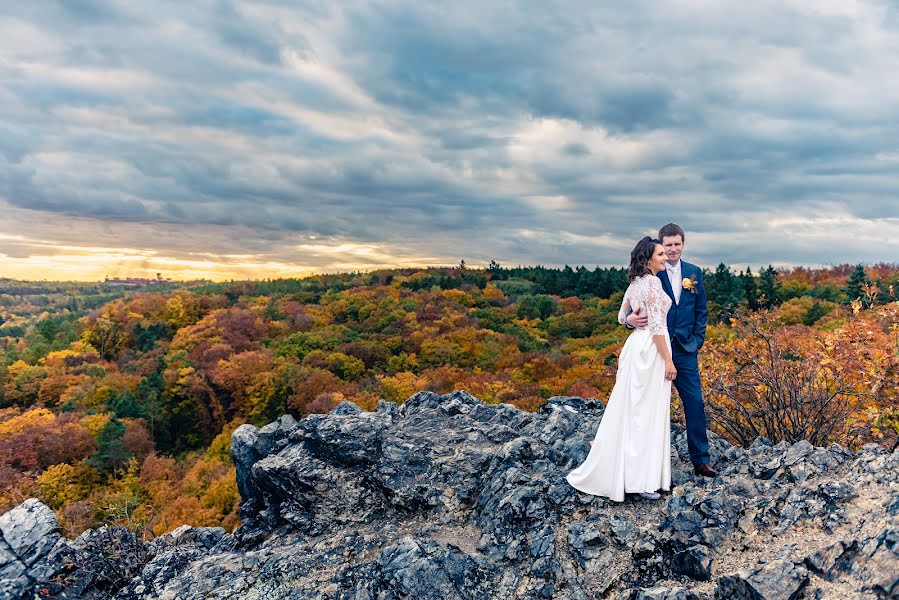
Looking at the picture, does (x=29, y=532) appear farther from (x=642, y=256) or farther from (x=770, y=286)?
(x=770, y=286)

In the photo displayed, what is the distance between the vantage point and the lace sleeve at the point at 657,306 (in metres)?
5.31

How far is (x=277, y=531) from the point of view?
273 inches

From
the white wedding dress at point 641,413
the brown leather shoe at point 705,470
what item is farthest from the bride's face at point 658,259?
the brown leather shoe at point 705,470

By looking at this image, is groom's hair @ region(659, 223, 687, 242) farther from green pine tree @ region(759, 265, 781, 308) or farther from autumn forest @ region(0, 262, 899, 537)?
green pine tree @ region(759, 265, 781, 308)

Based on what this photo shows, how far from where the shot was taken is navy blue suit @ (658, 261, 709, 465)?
566 cm

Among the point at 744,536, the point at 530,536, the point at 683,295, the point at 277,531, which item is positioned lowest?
the point at 277,531

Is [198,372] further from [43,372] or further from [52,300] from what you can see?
[52,300]

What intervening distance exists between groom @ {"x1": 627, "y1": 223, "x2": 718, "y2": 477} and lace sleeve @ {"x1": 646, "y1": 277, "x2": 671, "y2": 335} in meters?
0.27

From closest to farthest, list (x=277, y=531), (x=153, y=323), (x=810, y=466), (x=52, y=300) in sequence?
(x=810, y=466) < (x=277, y=531) < (x=153, y=323) < (x=52, y=300)

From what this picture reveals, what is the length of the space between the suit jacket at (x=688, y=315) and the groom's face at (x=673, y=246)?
20cm

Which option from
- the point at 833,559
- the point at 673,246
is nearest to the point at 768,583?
the point at 833,559

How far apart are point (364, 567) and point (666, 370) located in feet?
12.0

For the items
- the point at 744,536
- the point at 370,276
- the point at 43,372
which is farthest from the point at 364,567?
the point at 370,276

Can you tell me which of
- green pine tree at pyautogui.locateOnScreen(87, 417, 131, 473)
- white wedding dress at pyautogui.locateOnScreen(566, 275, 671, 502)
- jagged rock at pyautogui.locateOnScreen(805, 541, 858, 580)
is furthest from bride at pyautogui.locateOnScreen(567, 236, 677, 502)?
green pine tree at pyautogui.locateOnScreen(87, 417, 131, 473)
